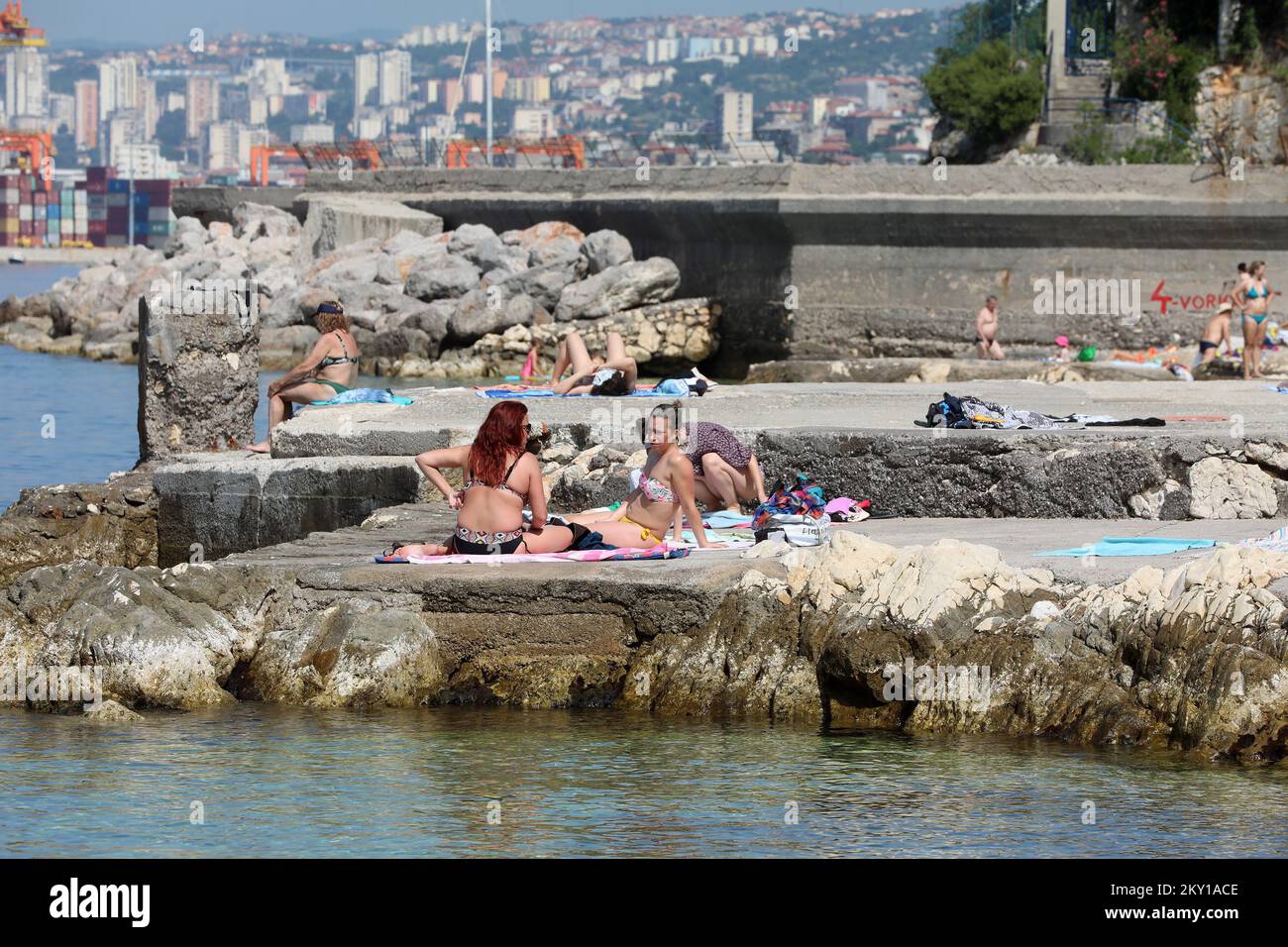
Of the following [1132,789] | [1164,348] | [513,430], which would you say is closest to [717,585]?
[513,430]

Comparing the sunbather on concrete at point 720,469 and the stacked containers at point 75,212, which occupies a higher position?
the stacked containers at point 75,212

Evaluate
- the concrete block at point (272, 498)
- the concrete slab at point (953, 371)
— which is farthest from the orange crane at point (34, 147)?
the concrete block at point (272, 498)

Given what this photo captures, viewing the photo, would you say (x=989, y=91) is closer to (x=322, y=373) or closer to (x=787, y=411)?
(x=322, y=373)

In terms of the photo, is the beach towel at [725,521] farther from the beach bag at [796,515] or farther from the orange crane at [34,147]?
the orange crane at [34,147]

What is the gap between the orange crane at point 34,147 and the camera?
183 meters

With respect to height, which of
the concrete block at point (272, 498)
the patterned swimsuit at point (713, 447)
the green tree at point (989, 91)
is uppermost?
the green tree at point (989, 91)

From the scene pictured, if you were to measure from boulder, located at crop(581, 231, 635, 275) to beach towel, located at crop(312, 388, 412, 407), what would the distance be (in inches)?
673

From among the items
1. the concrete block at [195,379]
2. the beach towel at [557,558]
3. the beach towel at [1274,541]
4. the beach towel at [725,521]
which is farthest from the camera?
the concrete block at [195,379]

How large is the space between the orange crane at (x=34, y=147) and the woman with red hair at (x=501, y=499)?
177 meters

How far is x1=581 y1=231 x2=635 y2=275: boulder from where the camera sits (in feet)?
105

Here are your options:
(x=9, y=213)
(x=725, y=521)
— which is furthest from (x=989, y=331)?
(x=9, y=213)

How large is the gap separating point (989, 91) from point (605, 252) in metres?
11.0

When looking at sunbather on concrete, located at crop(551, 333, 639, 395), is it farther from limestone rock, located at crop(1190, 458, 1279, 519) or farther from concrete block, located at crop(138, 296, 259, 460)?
limestone rock, located at crop(1190, 458, 1279, 519)
